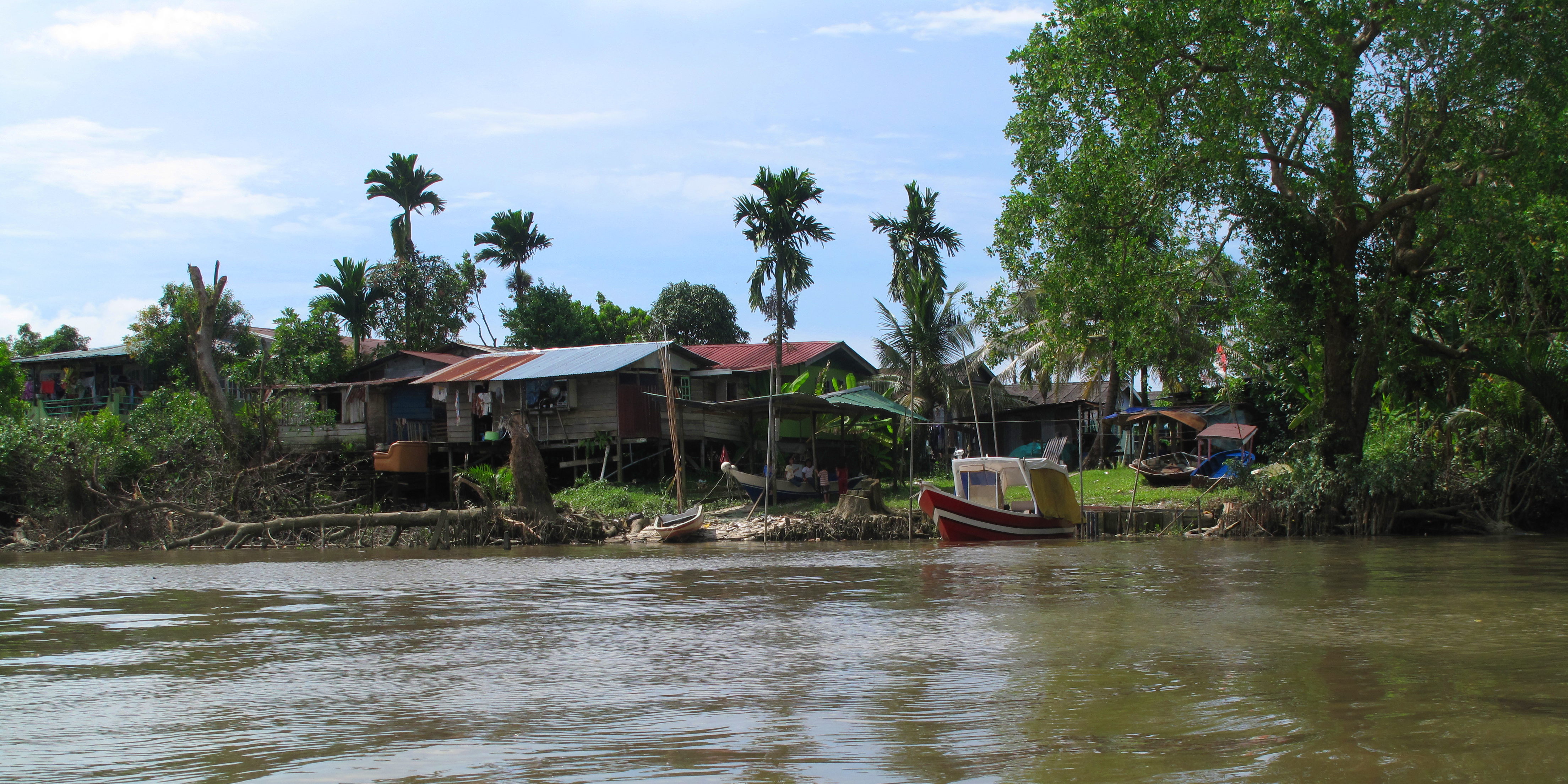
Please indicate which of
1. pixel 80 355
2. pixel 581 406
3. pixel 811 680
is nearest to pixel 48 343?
pixel 80 355

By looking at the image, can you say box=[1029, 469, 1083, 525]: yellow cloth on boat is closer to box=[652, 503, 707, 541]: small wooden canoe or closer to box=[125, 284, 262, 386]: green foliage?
box=[652, 503, 707, 541]: small wooden canoe

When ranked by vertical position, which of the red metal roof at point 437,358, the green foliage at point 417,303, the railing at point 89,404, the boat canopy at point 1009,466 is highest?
the green foliage at point 417,303

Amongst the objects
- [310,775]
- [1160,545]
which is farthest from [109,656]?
[1160,545]

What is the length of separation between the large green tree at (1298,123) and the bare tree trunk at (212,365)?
2030cm

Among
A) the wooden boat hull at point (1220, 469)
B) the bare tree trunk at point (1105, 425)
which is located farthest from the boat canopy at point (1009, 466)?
the bare tree trunk at point (1105, 425)

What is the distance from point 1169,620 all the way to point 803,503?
18.9 metres

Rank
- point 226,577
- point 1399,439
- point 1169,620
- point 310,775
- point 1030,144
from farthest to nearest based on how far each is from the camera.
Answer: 1. point 1399,439
2. point 1030,144
3. point 226,577
4. point 1169,620
5. point 310,775

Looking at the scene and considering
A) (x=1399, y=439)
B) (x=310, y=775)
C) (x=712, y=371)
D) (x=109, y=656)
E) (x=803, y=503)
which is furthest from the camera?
(x=712, y=371)

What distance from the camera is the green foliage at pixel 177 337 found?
126 ft

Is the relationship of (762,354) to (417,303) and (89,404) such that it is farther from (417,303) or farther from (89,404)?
(89,404)

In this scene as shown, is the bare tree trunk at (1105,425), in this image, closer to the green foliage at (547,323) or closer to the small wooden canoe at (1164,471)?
the small wooden canoe at (1164,471)

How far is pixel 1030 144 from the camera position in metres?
17.9

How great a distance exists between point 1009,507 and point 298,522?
15.4 meters

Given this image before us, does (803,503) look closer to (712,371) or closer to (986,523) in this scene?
(986,523)
